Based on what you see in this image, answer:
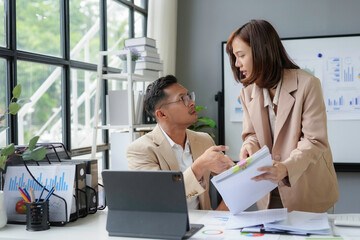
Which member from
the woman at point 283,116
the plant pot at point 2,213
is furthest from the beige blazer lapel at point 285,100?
the plant pot at point 2,213

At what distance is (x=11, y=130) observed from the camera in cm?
255

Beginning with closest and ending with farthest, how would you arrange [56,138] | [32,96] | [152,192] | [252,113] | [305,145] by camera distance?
[152,192] → [305,145] → [252,113] → [32,96] → [56,138]

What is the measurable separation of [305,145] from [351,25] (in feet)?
8.68

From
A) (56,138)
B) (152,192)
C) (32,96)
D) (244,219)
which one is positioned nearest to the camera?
(152,192)

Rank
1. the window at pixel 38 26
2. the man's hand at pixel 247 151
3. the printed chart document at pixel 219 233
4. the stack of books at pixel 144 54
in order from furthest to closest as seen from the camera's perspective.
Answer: the stack of books at pixel 144 54 → the window at pixel 38 26 → the man's hand at pixel 247 151 → the printed chart document at pixel 219 233

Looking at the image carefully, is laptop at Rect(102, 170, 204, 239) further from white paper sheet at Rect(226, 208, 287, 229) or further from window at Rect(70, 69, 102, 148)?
window at Rect(70, 69, 102, 148)

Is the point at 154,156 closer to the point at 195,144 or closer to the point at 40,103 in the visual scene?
the point at 195,144

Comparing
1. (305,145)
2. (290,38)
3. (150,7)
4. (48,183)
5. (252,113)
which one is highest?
(150,7)

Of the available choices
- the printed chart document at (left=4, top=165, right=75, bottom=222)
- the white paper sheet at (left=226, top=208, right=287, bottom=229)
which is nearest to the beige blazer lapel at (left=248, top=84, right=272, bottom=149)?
the white paper sheet at (left=226, top=208, right=287, bottom=229)

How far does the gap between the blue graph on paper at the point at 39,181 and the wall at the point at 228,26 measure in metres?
2.68

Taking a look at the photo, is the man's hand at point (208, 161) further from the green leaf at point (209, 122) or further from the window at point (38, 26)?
the green leaf at point (209, 122)

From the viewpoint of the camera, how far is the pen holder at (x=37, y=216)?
158 cm

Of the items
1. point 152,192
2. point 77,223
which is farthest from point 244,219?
point 77,223

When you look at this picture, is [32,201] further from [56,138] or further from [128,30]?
[128,30]
